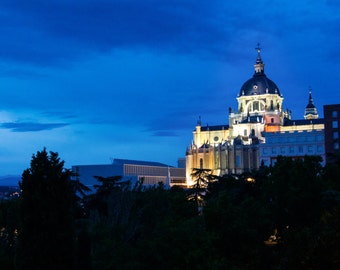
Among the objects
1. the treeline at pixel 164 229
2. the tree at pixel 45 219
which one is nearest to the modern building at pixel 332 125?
the treeline at pixel 164 229

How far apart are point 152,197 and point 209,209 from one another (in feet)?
16.1

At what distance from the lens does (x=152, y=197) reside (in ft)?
167

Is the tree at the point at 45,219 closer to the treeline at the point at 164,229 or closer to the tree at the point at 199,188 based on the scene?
the treeline at the point at 164,229

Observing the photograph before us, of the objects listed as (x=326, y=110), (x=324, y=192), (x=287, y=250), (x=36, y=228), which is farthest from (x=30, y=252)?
(x=326, y=110)

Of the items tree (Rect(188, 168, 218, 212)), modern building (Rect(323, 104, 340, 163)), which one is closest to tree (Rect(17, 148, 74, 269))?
tree (Rect(188, 168, 218, 212))

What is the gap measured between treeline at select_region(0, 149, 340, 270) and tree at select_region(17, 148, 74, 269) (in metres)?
0.05

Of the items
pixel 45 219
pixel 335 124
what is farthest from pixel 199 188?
pixel 45 219

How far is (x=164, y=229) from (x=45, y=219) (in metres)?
8.13

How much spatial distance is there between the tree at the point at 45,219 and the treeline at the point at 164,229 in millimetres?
53

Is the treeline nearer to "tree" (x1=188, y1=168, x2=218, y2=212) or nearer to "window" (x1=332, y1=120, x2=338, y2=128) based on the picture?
"tree" (x1=188, y1=168, x2=218, y2=212)

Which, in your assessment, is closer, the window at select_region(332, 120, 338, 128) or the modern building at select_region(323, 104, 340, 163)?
the modern building at select_region(323, 104, 340, 163)

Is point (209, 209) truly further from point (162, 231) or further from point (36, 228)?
point (36, 228)

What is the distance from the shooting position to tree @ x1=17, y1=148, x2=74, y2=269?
3619cm

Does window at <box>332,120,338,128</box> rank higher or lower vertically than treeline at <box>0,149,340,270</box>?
higher
